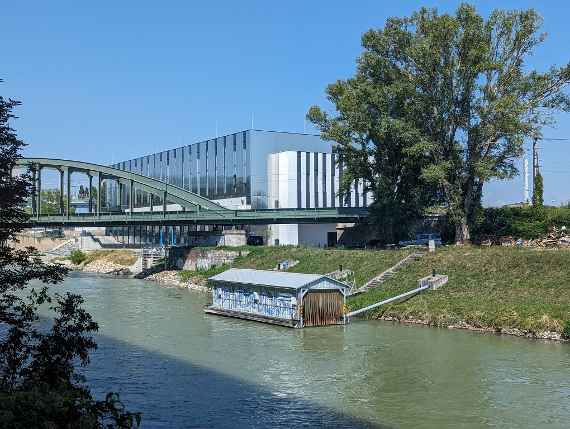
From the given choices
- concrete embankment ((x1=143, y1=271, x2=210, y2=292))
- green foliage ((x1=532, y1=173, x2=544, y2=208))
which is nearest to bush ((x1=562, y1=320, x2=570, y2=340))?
green foliage ((x1=532, y1=173, x2=544, y2=208))

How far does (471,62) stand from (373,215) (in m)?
17.4

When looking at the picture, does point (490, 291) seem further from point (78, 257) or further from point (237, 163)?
point (78, 257)

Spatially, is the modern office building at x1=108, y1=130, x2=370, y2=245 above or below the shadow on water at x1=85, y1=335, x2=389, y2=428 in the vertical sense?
above

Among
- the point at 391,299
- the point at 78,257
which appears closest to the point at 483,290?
the point at 391,299

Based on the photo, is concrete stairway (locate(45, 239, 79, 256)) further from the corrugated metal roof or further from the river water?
the river water

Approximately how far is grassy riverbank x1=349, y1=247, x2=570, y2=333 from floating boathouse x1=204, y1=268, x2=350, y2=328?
4.49 meters

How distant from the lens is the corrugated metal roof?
1586 inches

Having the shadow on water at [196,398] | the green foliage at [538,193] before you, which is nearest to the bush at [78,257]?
the green foliage at [538,193]

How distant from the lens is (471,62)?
5253cm

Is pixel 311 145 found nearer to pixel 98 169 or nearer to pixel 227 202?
pixel 227 202

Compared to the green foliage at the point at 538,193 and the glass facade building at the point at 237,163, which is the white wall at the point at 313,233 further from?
the green foliage at the point at 538,193

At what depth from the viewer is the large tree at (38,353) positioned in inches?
416

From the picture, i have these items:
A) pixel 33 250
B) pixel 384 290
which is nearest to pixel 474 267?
pixel 384 290

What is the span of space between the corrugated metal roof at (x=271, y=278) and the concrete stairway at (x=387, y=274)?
7463 mm
